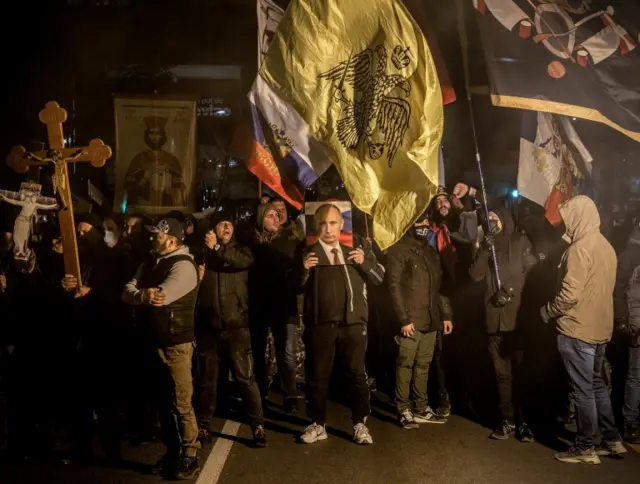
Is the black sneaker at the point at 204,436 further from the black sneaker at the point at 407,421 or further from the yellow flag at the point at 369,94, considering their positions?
the yellow flag at the point at 369,94

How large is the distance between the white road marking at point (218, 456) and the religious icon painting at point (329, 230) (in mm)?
1883

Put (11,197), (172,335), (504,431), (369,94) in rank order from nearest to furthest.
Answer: (172,335)
(369,94)
(504,431)
(11,197)

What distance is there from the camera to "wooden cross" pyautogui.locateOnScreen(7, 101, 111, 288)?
5.89 metres

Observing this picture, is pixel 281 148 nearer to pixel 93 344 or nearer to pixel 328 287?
pixel 328 287

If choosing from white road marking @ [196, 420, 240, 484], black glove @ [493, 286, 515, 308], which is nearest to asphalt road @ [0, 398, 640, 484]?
white road marking @ [196, 420, 240, 484]

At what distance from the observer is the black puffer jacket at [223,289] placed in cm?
605

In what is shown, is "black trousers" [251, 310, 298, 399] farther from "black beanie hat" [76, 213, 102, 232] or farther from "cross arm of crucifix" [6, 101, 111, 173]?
"cross arm of crucifix" [6, 101, 111, 173]

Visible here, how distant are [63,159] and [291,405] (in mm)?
3406

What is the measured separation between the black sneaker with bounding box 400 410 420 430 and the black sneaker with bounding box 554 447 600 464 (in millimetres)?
1402

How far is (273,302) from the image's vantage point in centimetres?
705

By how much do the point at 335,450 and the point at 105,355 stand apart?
2.41m

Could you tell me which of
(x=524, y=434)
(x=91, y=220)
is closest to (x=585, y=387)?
(x=524, y=434)

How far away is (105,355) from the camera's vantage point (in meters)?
6.43

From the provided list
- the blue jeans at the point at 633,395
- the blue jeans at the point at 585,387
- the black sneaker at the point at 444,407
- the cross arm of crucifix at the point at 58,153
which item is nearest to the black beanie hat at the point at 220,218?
the cross arm of crucifix at the point at 58,153
